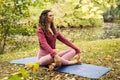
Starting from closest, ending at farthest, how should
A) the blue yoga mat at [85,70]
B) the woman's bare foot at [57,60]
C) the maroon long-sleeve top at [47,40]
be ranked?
the blue yoga mat at [85,70], the woman's bare foot at [57,60], the maroon long-sleeve top at [47,40]

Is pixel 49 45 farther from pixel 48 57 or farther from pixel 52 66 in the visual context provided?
pixel 52 66

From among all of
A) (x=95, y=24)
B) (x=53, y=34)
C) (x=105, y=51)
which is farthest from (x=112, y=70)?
(x=95, y=24)

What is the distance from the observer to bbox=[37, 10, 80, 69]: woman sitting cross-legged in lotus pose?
171 inches

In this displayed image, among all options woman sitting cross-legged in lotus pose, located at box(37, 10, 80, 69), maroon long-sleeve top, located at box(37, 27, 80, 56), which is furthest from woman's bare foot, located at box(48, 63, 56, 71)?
maroon long-sleeve top, located at box(37, 27, 80, 56)

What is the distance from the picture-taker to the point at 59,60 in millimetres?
4316

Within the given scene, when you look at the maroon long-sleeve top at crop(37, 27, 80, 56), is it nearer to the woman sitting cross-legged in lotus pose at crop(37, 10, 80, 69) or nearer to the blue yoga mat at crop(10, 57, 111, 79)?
the woman sitting cross-legged in lotus pose at crop(37, 10, 80, 69)

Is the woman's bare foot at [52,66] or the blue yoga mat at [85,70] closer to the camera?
the blue yoga mat at [85,70]

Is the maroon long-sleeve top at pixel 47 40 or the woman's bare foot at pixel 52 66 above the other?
the maroon long-sleeve top at pixel 47 40

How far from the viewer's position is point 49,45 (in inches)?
187

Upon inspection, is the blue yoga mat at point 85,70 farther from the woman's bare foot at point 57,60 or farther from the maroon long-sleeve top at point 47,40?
the maroon long-sleeve top at point 47,40

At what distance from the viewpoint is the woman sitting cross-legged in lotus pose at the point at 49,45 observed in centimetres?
435

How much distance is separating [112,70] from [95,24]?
1876cm

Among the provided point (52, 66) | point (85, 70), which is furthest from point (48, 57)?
point (85, 70)

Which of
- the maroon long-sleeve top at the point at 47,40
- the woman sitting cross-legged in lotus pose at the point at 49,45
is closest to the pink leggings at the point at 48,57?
the woman sitting cross-legged in lotus pose at the point at 49,45
